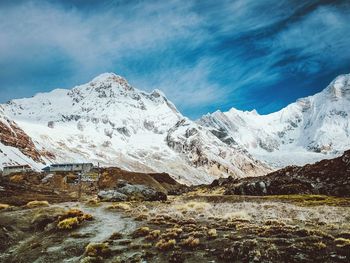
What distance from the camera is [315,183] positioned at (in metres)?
87.2

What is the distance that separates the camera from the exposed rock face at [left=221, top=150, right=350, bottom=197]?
8000 centimetres

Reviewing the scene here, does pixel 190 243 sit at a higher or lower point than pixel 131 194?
lower

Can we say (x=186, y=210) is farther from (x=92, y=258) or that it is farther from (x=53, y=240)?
(x=92, y=258)

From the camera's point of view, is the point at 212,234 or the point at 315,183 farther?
the point at 315,183

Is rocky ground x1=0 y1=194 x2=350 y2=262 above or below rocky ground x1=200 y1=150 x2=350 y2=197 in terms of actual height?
below

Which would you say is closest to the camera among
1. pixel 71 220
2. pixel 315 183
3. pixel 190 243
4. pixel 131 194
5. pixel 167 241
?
pixel 190 243

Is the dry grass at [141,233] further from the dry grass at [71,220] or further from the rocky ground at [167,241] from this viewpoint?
the dry grass at [71,220]

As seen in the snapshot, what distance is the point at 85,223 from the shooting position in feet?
132

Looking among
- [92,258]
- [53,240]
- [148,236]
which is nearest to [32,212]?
[53,240]

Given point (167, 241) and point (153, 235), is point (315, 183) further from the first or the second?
point (167, 241)

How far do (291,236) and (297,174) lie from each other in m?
79.1

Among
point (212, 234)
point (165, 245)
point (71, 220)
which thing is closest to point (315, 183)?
point (71, 220)

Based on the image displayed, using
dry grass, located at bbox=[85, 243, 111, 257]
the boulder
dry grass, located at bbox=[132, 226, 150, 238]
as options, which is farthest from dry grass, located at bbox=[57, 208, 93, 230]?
the boulder

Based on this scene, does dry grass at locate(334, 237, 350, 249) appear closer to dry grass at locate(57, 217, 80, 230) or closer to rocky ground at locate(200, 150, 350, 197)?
dry grass at locate(57, 217, 80, 230)
